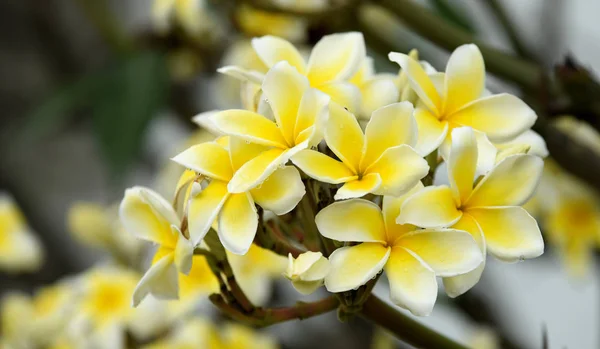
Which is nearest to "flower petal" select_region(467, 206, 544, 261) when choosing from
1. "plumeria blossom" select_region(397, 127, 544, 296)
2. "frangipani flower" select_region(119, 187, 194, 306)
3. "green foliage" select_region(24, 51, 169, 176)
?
"plumeria blossom" select_region(397, 127, 544, 296)

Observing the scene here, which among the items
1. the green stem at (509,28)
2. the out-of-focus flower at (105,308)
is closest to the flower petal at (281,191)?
the out-of-focus flower at (105,308)

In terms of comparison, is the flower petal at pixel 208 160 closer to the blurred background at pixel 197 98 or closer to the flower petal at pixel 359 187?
the flower petal at pixel 359 187

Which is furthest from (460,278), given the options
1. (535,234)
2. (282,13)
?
(282,13)

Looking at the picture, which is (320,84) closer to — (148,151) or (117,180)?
(117,180)

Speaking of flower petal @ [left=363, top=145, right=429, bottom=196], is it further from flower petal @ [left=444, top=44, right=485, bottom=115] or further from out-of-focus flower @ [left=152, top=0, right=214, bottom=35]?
out-of-focus flower @ [left=152, top=0, right=214, bottom=35]

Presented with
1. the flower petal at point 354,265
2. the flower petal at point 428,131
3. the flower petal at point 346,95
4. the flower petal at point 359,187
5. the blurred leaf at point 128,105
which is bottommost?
the blurred leaf at point 128,105

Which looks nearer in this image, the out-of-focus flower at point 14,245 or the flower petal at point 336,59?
the flower petal at point 336,59
